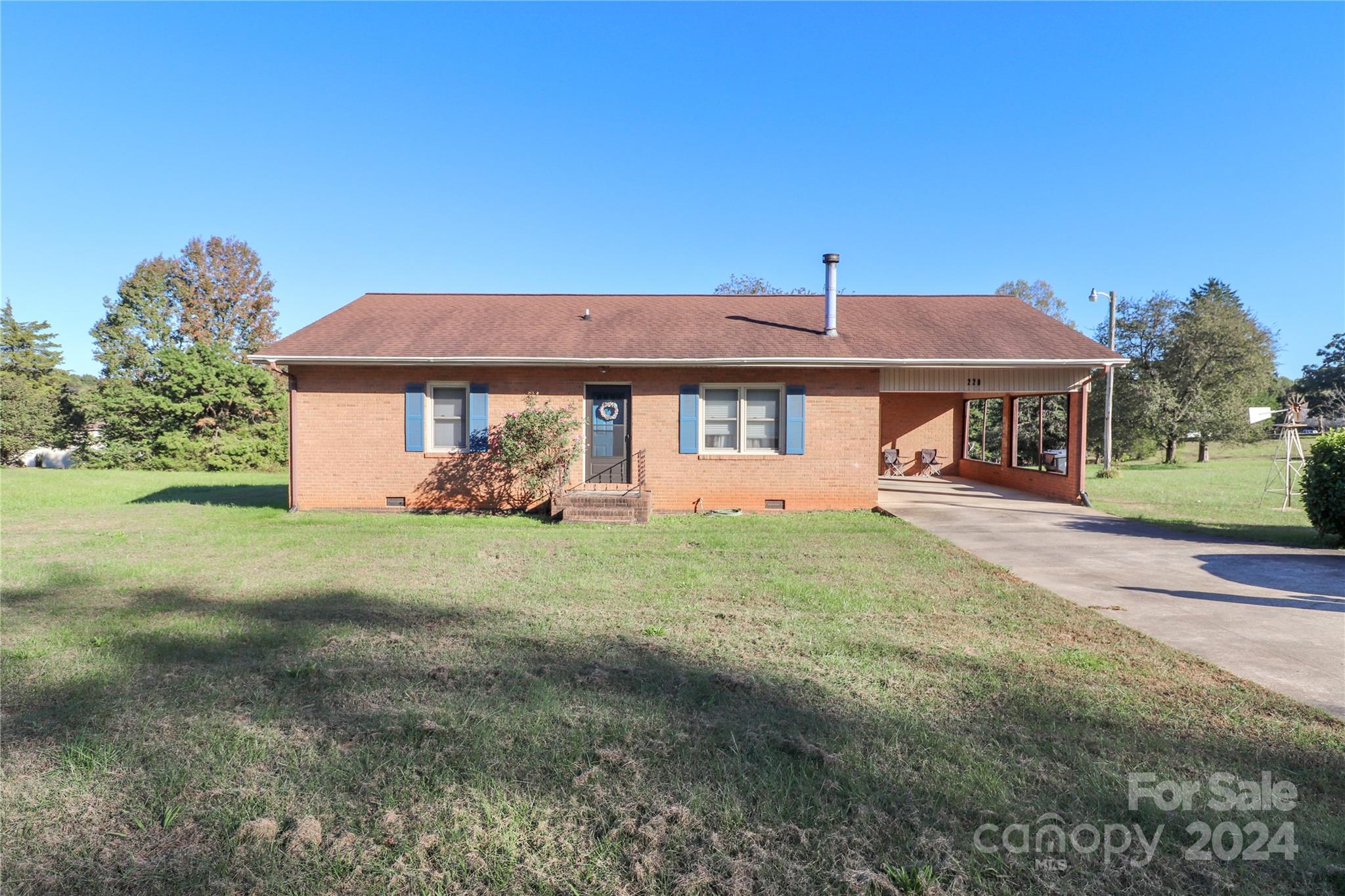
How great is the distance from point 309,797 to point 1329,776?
4.42 meters

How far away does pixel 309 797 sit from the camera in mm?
2832

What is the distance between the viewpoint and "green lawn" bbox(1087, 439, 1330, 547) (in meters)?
10.0

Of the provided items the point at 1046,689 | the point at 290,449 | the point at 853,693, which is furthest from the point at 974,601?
the point at 290,449

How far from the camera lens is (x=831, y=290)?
1302cm

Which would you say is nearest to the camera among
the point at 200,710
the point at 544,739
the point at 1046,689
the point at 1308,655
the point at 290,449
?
the point at 544,739

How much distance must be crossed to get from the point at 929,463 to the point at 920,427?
1.03 metres

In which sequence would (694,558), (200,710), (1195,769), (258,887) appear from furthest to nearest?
1. (694,558)
2. (200,710)
3. (1195,769)
4. (258,887)

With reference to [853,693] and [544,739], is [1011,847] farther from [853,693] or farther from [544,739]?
[544,739]

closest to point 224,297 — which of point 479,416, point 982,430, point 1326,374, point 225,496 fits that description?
point 225,496

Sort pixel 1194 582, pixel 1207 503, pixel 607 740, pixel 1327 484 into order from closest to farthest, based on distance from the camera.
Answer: pixel 607 740
pixel 1194 582
pixel 1327 484
pixel 1207 503

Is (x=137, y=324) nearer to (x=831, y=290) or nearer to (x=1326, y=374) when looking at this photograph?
(x=831, y=290)

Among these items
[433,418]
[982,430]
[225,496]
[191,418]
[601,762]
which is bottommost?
[601,762]

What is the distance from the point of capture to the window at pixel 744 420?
1246 cm

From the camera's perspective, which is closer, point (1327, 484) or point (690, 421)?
point (1327, 484)
